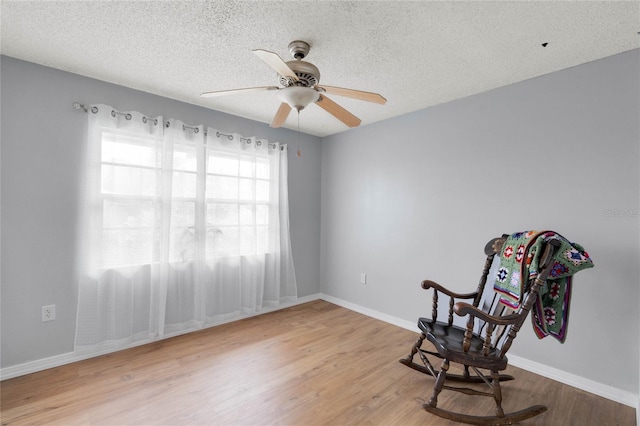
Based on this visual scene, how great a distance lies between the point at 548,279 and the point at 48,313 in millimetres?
3739

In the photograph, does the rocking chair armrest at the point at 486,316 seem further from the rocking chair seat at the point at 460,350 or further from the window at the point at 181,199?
the window at the point at 181,199

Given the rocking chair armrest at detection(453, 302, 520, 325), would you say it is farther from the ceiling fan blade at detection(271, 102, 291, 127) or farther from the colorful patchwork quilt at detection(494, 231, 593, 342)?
the ceiling fan blade at detection(271, 102, 291, 127)

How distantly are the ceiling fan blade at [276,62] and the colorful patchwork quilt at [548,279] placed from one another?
1815mm

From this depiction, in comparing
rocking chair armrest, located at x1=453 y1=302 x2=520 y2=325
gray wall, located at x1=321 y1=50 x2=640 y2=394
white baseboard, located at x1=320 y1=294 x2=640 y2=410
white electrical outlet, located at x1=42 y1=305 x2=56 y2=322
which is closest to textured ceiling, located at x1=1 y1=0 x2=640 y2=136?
gray wall, located at x1=321 y1=50 x2=640 y2=394

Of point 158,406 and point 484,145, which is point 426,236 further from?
point 158,406

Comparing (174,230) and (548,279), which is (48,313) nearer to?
(174,230)

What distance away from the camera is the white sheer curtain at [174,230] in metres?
2.52

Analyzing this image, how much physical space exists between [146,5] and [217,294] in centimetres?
266

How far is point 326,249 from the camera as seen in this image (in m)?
4.29

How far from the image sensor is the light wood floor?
1806 mm

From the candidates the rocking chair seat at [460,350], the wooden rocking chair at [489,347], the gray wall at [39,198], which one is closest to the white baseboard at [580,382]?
the wooden rocking chair at [489,347]

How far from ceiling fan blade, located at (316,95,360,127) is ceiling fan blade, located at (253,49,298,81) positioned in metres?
0.29

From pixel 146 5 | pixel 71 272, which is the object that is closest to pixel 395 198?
pixel 146 5

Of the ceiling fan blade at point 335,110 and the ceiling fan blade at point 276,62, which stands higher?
the ceiling fan blade at point 276,62
